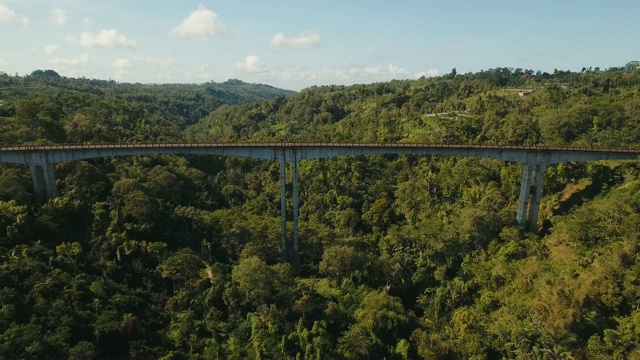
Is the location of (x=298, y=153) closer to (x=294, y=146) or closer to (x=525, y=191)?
(x=294, y=146)

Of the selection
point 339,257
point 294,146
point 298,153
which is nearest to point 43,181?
point 294,146

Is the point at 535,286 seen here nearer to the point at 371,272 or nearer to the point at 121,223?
the point at 371,272

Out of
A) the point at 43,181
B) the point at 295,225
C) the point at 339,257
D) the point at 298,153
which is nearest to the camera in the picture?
the point at 339,257

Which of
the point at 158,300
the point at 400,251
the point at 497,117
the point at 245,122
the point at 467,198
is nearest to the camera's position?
the point at 158,300

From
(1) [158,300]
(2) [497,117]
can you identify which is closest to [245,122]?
(2) [497,117]

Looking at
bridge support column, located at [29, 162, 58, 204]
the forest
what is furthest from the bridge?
the forest

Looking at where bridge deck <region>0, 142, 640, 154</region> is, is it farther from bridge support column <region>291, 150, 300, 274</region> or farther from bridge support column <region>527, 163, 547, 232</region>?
bridge support column <region>291, 150, 300, 274</region>
